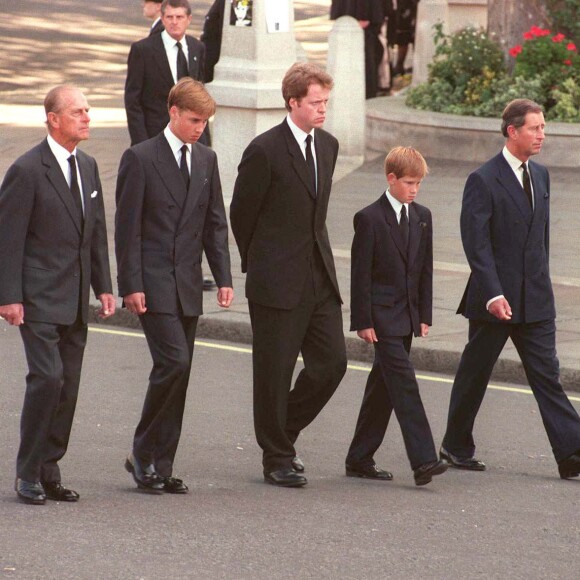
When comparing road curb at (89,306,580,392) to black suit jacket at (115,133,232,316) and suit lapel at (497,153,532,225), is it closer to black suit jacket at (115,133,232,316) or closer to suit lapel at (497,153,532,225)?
suit lapel at (497,153,532,225)

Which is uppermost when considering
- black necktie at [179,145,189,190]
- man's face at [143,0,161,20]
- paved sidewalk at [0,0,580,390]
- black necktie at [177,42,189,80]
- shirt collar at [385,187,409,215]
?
black necktie at [179,145,189,190]

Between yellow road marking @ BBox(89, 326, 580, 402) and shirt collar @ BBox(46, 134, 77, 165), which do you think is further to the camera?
yellow road marking @ BBox(89, 326, 580, 402)

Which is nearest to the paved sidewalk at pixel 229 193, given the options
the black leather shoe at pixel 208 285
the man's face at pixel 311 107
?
the black leather shoe at pixel 208 285

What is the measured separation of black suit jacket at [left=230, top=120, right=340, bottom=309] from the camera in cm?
733

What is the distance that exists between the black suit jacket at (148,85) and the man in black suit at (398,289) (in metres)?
4.78

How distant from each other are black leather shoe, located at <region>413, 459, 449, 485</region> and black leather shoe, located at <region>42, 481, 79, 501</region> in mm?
1470

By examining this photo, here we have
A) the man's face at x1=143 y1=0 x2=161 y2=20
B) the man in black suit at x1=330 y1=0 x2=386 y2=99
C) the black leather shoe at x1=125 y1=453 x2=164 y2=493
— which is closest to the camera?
the black leather shoe at x1=125 y1=453 x2=164 y2=493

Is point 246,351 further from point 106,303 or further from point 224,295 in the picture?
point 106,303

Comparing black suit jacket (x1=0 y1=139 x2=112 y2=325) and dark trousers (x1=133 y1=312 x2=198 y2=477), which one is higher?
black suit jacket (x1=0 y1=139 x2=112 y2=325)

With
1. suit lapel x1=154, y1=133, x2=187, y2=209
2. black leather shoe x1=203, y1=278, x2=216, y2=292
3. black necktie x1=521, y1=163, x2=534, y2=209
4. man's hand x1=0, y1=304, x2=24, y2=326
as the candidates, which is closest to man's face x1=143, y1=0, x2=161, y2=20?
black leather shoe x1=203, y1=278, x2=216, y2=292

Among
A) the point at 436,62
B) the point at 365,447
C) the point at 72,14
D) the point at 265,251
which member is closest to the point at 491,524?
the point at 365,447

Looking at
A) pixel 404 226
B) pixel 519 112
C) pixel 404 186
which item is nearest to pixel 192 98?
pixel 404 186

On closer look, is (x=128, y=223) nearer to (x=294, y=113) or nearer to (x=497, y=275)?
(x=294, y=113)

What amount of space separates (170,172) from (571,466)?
87.3 inches
